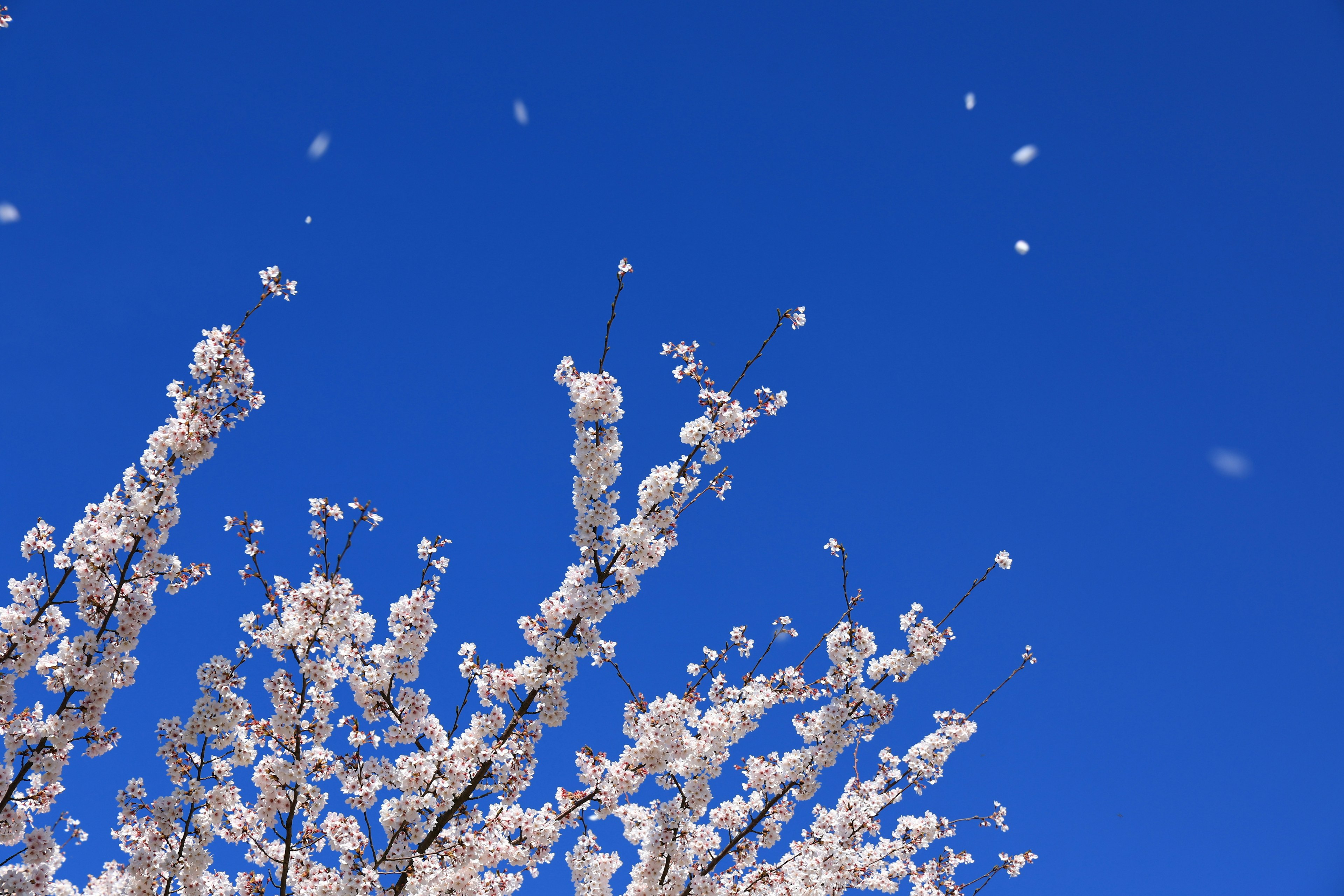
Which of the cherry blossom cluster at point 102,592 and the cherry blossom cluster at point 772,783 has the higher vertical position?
the cherry blossom cluster at point 102,592

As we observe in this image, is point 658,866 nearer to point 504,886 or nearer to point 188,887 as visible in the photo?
point 504,886

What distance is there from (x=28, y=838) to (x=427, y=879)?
4.53 m

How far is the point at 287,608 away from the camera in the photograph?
22.0 ft

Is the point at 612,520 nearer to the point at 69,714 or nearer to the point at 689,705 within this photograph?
the point at 689,705

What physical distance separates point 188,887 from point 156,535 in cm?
363

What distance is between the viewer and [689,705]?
770cm

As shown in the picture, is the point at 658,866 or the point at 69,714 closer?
the point at 69,714

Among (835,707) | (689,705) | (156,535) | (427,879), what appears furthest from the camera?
(835,707)

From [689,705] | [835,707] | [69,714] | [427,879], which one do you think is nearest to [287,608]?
[69,714]

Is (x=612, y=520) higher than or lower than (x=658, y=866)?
higher

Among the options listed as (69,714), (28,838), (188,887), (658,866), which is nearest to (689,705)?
(658,866)

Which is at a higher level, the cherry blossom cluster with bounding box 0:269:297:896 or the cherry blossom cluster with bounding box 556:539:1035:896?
the cherry blossom cluster with bounding box 0:269:297:896

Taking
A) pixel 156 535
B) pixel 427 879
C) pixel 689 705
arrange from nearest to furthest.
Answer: pixel 427 879, pixel 156 535, pixel 689 705

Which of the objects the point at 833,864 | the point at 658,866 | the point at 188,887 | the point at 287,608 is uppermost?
the point at 287,608
